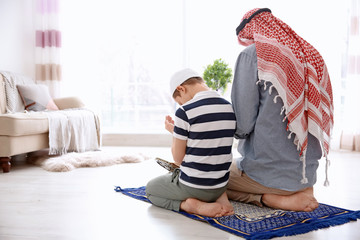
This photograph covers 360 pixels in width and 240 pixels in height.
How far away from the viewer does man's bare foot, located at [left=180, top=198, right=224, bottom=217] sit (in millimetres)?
1672

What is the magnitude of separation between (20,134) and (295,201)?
224 centimetres

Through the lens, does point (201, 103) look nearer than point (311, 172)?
Yes

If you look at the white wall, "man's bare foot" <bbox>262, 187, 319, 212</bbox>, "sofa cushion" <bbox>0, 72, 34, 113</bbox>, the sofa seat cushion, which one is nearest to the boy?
"man's bare foot" <bbox>262, 187, 319, 212</bbox>

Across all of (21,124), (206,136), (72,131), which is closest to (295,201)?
(206,136)

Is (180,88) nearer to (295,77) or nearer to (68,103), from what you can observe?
(295,77)

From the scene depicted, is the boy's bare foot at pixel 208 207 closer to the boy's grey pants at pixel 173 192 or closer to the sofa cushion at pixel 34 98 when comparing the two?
the boy's grey pants at pixel 173 192

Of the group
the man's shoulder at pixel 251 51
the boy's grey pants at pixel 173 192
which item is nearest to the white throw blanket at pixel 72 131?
the boy's grey pants at pixel 173 192

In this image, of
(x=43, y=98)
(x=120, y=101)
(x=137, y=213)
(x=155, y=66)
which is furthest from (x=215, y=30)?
(x=137, y=213)

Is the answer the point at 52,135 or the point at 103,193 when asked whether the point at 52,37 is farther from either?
the point at 103,193

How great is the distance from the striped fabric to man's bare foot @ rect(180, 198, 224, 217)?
9cm

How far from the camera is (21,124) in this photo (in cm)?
296

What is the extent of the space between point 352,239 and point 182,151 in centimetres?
80

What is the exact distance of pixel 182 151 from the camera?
1.72 meters

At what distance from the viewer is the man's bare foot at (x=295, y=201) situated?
1745mm
